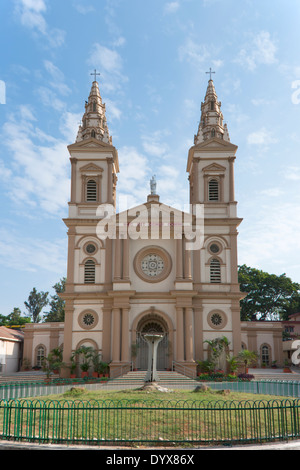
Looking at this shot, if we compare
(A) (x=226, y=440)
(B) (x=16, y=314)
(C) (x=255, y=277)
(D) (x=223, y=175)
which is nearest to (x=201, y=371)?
(D) (x=223, y=175)

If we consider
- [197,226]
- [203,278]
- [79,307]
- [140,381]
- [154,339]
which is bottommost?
[140,381]

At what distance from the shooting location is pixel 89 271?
3406cm

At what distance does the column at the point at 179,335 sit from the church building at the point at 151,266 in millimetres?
66

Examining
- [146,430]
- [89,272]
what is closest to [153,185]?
[89,272]

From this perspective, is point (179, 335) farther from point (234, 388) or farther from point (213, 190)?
point (213, 190)

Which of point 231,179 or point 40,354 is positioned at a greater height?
point 231,179

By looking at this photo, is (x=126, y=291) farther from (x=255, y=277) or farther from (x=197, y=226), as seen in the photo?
(x=255, y=277)

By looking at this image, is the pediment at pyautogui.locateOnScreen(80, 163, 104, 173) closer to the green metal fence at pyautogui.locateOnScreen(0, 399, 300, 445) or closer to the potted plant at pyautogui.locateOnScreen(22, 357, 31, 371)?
the potted plant at pyautogui.locateOnScreen(22, 357, 31, 371)

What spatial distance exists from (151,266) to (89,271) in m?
4.46

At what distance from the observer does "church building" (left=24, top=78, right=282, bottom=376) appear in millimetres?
32062

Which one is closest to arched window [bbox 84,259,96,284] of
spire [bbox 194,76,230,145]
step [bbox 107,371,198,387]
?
step [bbox 107,371,198,387]

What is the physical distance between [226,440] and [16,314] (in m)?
66.8

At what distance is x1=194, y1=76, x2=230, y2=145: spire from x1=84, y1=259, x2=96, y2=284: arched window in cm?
1283

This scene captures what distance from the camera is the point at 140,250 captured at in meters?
34.1
